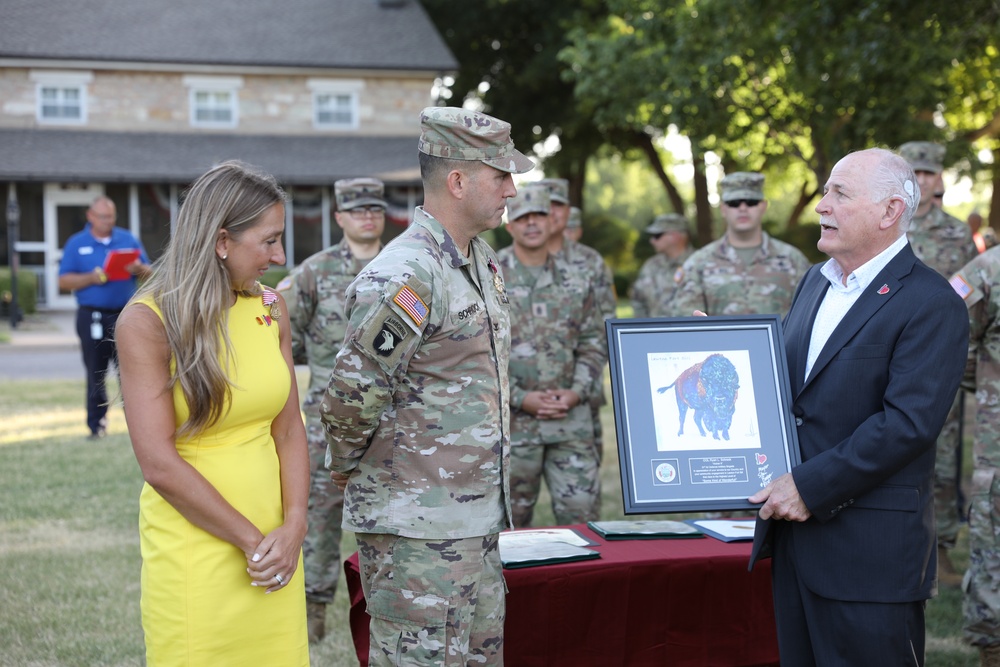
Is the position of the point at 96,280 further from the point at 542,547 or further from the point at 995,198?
the point at 995,198

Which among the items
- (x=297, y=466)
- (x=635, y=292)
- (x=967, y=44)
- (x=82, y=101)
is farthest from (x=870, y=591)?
(x=82, y=101)

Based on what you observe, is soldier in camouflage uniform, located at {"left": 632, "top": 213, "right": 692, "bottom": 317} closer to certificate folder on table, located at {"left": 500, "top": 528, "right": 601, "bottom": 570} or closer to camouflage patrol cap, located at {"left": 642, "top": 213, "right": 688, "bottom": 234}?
camouflage patrol cap, located at {"left": 642, "top": 213, "right": 688, "bottom": 234}

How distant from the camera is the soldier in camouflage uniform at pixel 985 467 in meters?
4.56

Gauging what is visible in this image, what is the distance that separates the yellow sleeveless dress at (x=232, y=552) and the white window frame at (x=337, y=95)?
25.1 metres

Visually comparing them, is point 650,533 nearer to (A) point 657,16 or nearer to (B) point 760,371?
(B) point 760,371

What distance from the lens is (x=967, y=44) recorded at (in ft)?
29.3

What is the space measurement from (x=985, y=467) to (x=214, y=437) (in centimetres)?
365

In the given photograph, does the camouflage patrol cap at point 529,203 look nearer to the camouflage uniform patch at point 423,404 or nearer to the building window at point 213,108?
the camouflage uniform patch at point 423,404

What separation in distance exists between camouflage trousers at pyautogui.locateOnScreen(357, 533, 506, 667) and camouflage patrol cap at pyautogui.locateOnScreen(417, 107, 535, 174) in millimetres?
1179

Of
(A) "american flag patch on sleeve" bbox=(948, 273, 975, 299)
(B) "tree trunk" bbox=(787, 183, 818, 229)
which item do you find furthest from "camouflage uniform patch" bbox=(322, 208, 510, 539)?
(B) "tree trunk" bbox=(787, 183, 818, 229)

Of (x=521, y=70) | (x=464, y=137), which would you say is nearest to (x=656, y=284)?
(x=464, y=137)

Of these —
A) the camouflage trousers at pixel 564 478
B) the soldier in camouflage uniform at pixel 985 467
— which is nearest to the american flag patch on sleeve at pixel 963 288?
the soldier in camouflage uniform at pixel 985 467

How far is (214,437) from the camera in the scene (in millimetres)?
2951

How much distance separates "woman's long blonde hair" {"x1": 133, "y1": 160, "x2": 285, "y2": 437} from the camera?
282 centimetres
